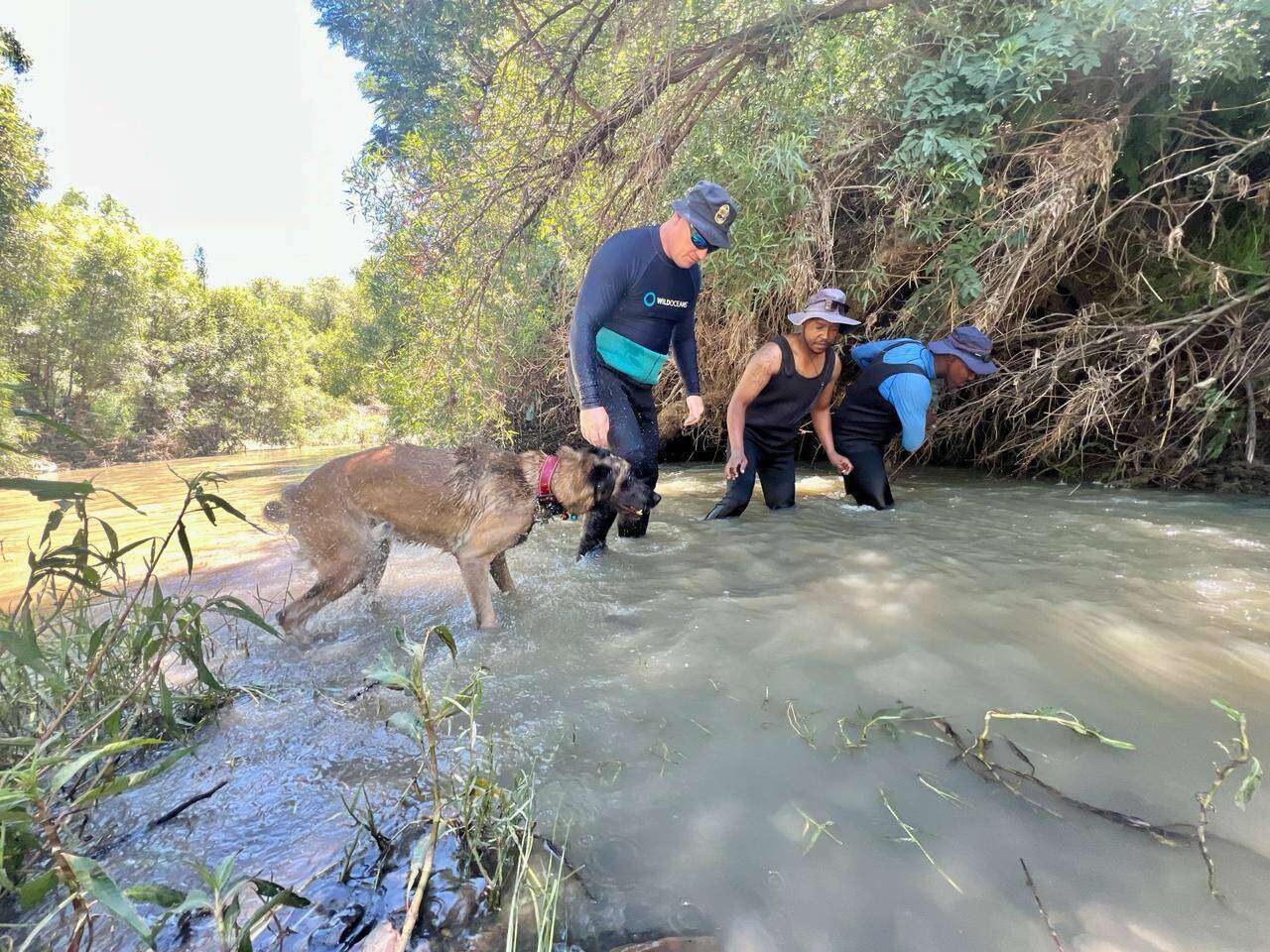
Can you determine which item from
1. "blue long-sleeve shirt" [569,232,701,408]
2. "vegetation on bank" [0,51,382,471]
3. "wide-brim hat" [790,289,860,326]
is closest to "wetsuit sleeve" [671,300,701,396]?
"blue long-sleeve shirt" [569,232,701,408]

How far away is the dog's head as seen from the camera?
149 inches

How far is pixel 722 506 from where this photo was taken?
5777 mm

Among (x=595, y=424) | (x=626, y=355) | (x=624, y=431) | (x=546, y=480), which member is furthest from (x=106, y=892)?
(x=626, y=355)

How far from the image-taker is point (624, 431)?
4.43 m

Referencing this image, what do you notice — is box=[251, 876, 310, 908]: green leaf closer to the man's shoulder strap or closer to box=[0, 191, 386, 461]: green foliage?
the man's shoulder strap

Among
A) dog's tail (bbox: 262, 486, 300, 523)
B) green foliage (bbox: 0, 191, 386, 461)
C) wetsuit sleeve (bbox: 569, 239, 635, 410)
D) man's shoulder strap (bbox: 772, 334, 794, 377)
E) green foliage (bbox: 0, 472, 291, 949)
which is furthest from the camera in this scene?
green foliage (bbox: 0, 191, 386, 461)

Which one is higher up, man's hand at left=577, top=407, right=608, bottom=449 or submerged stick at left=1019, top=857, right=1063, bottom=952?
man's hand at left=577, top=407, right=608, bottom=449

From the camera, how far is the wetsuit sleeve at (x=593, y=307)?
4.01 meters

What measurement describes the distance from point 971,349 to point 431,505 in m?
5.08

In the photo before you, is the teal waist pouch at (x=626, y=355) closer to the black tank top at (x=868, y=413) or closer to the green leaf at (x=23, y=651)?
the black tank top at (x=868, y=413)

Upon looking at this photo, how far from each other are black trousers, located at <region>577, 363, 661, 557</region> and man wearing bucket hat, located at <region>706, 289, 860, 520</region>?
103cm

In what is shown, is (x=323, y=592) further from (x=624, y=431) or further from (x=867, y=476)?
(x=867, y=476)

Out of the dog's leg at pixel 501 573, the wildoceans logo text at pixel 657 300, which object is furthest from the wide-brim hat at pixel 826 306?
the dog's leg at pixel 501 573

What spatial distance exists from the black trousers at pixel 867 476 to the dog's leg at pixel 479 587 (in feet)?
14.0
